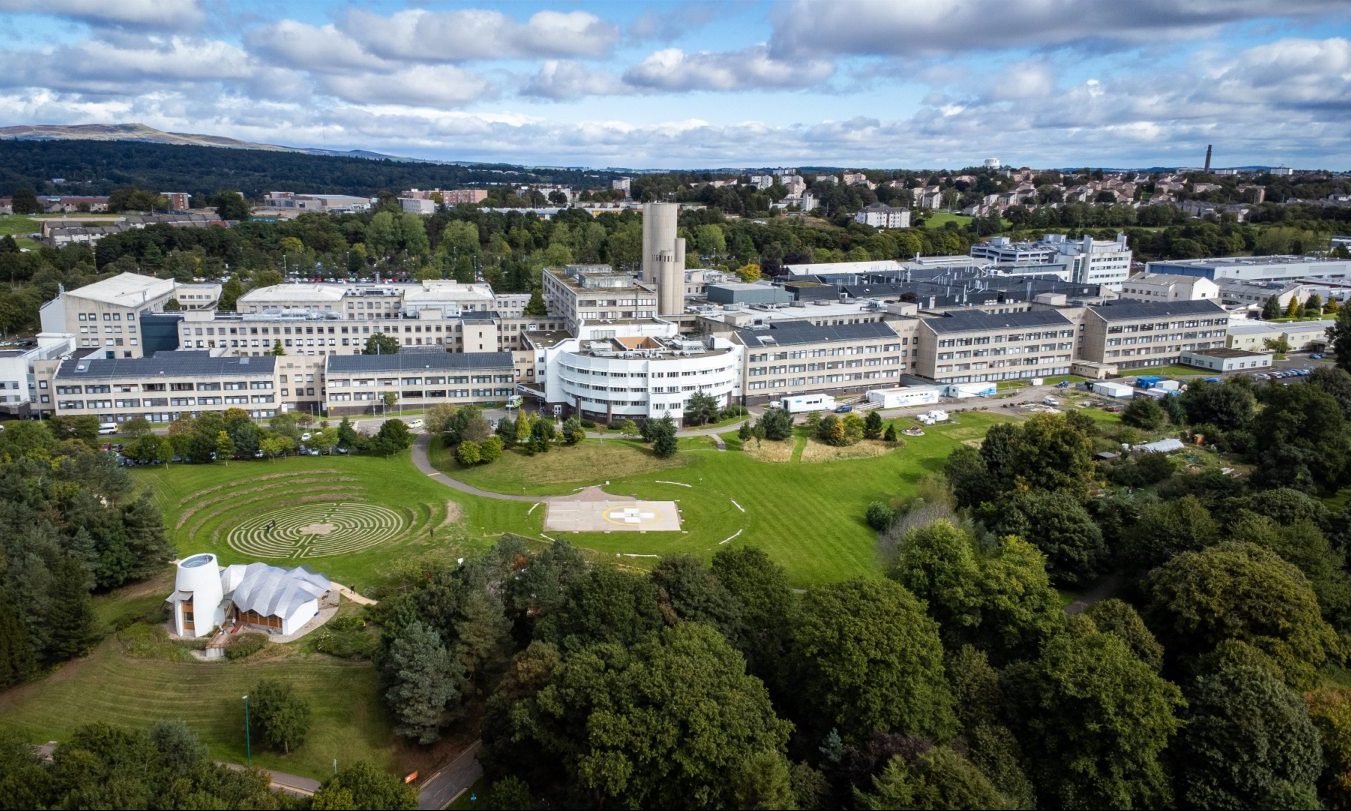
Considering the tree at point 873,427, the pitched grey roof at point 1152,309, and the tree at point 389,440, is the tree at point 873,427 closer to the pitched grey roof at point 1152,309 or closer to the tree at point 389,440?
the tree at point 389,440

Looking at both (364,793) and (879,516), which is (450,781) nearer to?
(364,793)

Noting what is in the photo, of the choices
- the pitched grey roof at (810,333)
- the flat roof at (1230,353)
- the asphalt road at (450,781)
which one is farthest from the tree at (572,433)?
the flat roof at (1230,353)

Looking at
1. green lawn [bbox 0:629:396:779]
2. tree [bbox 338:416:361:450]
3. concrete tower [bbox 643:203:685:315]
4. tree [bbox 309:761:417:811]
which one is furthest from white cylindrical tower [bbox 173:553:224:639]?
concrete tower [bbox 643:203:685:315]

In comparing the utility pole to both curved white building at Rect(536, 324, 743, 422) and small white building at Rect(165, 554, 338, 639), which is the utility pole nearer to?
small white building at Rect(165, 554, 338, 639)

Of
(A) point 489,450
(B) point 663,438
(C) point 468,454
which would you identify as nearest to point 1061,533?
(B) point 663,438

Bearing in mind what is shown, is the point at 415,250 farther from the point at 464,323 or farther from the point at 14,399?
the point at 14,399

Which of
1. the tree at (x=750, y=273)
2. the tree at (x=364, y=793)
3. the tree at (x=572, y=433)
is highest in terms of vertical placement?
the tree at (x=750, y=273)
